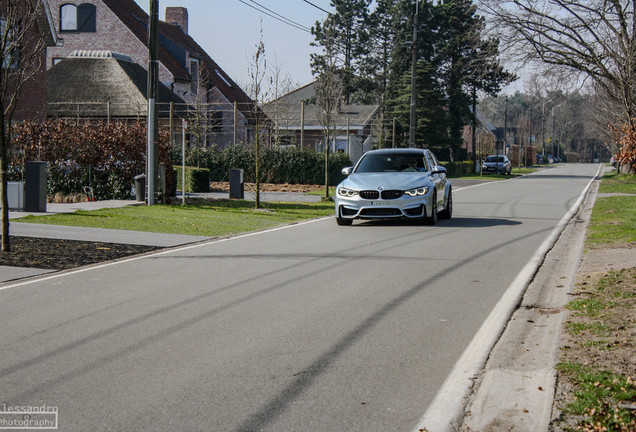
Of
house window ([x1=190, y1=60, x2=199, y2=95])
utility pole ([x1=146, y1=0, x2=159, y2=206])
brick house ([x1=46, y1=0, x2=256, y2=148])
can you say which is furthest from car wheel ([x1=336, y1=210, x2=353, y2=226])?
house window ([x1=190, y1=60, x2=199, y2=95])

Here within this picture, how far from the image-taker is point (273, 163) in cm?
3400

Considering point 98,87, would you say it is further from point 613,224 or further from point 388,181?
point 613,224

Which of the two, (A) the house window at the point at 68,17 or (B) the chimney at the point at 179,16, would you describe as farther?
(B) the chimney at the point at 179,16

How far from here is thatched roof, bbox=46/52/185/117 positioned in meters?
39.5

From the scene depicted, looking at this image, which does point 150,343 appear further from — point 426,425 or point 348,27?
point 348,27

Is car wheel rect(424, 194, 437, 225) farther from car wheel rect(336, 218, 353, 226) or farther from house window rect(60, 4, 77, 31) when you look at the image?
house window rect(60, 4, 77, 31)

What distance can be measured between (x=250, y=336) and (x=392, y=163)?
37.0 feet

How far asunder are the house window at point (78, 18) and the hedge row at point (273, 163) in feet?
65.5

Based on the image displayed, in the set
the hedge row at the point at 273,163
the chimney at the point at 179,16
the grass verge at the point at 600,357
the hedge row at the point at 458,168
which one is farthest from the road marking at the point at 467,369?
the chimney at the point at 179,16

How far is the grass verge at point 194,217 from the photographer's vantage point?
1574 centimetres

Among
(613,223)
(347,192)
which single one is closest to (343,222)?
(347,192)

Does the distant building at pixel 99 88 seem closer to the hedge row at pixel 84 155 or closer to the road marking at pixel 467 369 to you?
the hedge row at pixel 84 155

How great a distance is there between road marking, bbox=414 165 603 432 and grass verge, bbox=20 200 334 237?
25.0 ft

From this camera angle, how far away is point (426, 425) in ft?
14.7
